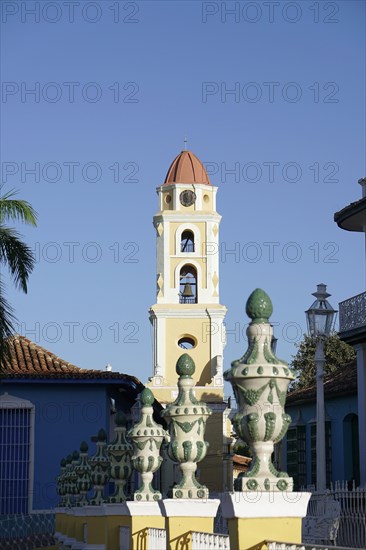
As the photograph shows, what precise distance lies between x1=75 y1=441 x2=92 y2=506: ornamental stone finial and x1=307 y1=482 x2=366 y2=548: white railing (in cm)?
358

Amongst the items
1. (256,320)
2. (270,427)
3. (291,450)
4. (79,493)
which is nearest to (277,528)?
(270,427)

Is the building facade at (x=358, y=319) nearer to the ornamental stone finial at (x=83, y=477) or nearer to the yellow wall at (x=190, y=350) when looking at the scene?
the ornamental stone finial at (x=83, y=477)

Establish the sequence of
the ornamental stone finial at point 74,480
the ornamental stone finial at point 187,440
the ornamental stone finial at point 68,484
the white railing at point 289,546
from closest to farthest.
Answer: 1. the white railing at point 289,546
2. the ornamental stone finial at point 187,440
3. the ornamental stone finial at point 74,480
4. the ornamental stone finial at point 68,484

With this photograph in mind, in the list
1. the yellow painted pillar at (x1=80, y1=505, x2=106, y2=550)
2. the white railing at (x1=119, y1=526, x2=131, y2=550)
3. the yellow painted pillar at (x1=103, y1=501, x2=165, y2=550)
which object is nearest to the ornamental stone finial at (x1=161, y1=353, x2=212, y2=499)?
the yellow painted pillar at (x1=103, y1=501, x2=165, y2=550)

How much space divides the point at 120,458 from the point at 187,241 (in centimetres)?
3837

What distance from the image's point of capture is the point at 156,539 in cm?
1025

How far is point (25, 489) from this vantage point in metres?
27.1

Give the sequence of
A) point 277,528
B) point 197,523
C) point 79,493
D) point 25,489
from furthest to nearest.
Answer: point 25,489
point 79,493
point 197,523
point 277,528

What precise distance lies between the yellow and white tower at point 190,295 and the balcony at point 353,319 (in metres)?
24.0

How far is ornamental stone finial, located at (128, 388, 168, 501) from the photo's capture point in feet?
36.5

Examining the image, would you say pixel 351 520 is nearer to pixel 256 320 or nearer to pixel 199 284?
pixel 256 320

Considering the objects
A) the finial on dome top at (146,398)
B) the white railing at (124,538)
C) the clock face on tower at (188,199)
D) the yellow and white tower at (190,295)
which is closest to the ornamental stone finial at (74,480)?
the white railing at (124,538)

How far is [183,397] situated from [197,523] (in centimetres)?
109

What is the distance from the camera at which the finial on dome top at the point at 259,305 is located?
7266mm
